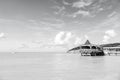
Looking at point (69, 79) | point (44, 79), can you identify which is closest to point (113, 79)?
point (69, 79)

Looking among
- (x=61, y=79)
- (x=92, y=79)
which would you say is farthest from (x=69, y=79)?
(x=92, y=79)

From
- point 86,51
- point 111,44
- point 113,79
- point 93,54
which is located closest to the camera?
point 113,79

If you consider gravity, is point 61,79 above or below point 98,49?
below

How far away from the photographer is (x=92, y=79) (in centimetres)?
2056

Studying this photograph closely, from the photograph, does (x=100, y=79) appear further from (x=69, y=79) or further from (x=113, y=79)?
(x=69, y=79)

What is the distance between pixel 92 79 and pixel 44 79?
6682 mm

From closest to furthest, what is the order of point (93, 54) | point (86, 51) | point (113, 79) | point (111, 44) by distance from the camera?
point (113, 79) → point (93, 54) → point (86, 51) → point (111, 44)

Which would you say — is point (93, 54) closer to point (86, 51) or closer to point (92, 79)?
point (86, 51)

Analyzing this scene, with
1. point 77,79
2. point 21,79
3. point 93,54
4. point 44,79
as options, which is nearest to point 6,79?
point 21,79

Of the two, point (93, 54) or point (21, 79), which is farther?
point (93, 54)

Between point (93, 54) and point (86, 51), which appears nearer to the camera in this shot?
point (93, 54)

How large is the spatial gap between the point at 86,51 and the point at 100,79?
89.4m

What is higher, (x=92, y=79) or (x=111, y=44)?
(x=111, y=44)

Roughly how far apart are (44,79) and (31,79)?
181 cm
